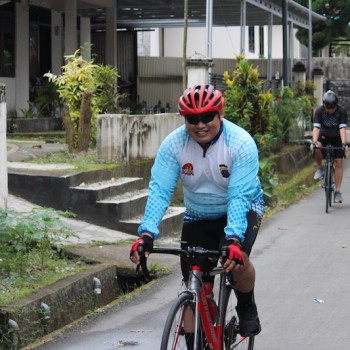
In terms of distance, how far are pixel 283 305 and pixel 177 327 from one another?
315 cm

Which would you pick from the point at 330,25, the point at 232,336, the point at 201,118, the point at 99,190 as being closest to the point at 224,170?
→ the point at 201,118

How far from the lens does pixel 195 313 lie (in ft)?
15.3

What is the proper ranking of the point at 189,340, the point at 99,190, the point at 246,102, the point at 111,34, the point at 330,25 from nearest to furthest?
1. the point at 189,340
2. the point at 99,190
3. the point at 246,102
4. the point at 111,34
5. the point at 330,25

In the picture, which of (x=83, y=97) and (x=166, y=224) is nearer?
(x=166, y=224)

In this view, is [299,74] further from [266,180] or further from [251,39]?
[251,39]

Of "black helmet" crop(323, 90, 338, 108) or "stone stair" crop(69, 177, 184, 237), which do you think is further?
"black helmet" crop(323, 90, 338, 108)

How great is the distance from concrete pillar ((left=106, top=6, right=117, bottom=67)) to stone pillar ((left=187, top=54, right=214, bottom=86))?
9.52m

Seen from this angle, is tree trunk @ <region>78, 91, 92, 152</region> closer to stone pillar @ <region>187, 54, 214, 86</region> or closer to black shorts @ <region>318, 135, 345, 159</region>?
stone pillar @ <region>187, 54, 214, 86</region>

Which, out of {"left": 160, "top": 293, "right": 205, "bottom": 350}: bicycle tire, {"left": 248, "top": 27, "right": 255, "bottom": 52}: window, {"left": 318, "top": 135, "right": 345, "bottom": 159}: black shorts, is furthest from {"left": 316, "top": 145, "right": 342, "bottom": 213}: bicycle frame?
{"left": 248, "top": 27, "right": 255, "bottom": 52}: window

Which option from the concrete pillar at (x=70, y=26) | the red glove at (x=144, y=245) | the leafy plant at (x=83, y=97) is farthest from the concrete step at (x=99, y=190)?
the concrete pillar at (x=70, y=26)

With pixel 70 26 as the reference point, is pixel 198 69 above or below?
below

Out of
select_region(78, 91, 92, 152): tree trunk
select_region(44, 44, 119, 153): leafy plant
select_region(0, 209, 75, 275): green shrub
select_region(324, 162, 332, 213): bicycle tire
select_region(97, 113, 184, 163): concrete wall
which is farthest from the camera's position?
select_region(324, 162, 332, 213): bicycle tire

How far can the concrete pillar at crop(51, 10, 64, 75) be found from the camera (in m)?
21.7

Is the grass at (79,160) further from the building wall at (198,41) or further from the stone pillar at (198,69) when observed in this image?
the building wall at (198,41)
